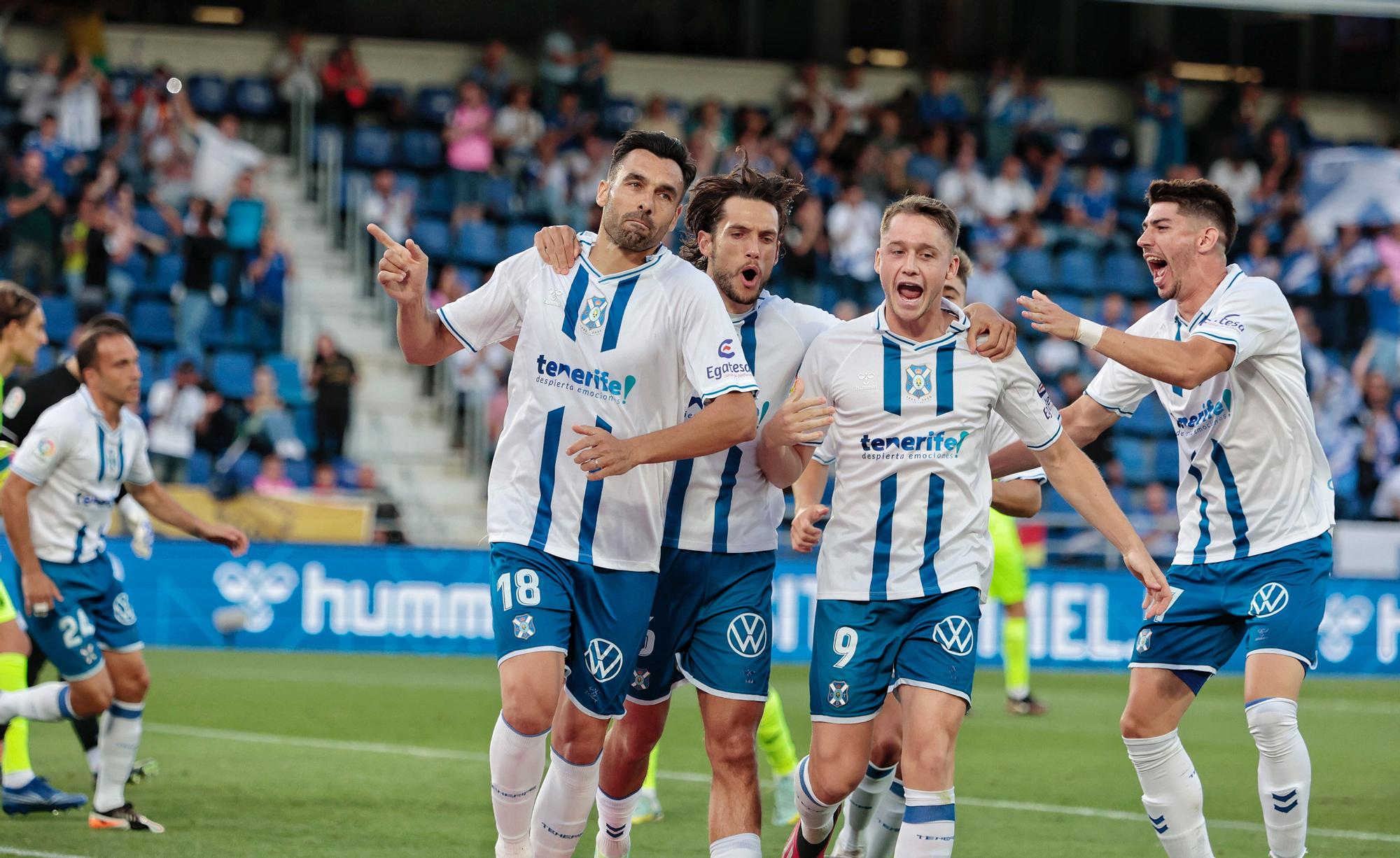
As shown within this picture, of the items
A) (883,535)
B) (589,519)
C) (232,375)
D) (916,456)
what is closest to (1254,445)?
(916,456)

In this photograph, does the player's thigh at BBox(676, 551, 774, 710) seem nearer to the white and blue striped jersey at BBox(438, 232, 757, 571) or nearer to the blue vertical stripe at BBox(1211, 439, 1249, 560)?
the white and blue striped jersey at BBox(438, 232, 757, 571)

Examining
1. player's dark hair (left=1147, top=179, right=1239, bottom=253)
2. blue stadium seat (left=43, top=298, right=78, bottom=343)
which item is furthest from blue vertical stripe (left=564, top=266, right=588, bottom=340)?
blue stadium seat (left=43, top=298, right=78, bottom=343)

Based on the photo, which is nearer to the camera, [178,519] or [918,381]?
[918,381]

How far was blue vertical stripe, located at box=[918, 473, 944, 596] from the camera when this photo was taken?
6.11 metres

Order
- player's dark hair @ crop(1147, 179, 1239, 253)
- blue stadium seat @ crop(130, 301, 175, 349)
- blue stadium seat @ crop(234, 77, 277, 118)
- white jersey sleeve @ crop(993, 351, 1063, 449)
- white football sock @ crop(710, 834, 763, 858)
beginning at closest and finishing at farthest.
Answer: white football sock @ crop(710, 834, 763, 858), white jersey sleeve @ crop(993, 351, 1063, 449), player's dark hair @ crop(1147, 179, 1239, 253), blue stadium seat @ crop(130, 301, 175, 349), blue stadium seat @ crop(234, 77, 277, 118)

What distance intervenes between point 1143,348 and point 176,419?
14086mm

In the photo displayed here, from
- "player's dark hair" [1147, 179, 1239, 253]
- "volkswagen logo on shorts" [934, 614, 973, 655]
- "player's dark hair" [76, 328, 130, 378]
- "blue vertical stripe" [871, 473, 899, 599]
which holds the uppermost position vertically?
"player's dark hair" [1147, 179, 1239, 253]

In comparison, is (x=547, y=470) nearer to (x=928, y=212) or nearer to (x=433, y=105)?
(x=928, y=212)

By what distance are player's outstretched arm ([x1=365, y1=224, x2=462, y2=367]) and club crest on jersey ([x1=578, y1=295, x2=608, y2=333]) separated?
45 centimetres

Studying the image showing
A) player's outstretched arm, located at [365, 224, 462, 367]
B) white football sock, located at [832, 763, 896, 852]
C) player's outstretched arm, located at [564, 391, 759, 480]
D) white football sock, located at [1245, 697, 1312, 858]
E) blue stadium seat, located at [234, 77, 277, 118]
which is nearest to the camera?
player's outstretched arm, located at [564, 391, 759, 480]

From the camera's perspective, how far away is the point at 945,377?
6.23 metres

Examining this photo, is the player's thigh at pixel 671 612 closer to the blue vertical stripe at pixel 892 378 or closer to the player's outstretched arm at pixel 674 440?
the player's outstretched arm at pixel 674 440

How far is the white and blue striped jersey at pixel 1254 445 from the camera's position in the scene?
6629 millimetres

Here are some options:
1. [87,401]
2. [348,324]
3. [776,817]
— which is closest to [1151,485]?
[348,324]
